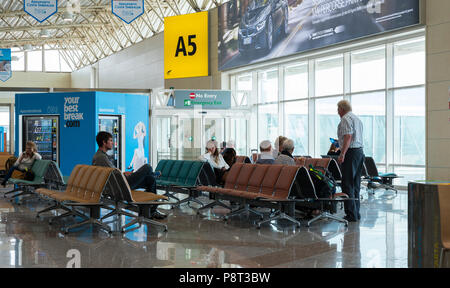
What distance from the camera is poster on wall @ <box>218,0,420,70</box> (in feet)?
41.1

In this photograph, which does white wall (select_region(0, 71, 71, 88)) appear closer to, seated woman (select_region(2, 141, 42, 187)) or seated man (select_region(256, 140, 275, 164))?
seated woman (select_region(2, 141, 42, 187))

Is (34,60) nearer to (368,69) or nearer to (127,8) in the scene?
(127,8)

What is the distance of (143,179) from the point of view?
7.89m

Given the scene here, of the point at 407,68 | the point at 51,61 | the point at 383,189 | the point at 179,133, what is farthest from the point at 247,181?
A: the point at 51,61

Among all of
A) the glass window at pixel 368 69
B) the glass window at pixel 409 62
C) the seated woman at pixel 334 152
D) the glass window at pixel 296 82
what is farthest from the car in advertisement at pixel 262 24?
the seated woman at pixel 334 152

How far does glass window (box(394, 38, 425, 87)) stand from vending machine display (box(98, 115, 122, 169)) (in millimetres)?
7902

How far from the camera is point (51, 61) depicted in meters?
43.0

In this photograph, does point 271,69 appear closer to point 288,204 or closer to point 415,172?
point 415,172

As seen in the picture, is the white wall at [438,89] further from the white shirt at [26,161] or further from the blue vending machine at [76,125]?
the blue vending machine at [76,125]

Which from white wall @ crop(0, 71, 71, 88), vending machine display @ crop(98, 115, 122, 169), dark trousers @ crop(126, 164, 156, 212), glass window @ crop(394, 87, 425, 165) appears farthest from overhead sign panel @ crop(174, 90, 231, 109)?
white wall @ crop(0, 71, 71, 88)

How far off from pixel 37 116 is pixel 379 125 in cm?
972

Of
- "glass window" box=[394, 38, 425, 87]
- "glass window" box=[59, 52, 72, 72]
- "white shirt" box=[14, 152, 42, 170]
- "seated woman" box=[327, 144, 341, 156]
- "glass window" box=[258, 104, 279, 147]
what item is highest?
"glass window" box=[59, 52, 72, 72]

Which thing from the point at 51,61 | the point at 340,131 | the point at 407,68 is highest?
the point at 51,61

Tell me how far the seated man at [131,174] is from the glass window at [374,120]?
8.28 metres
